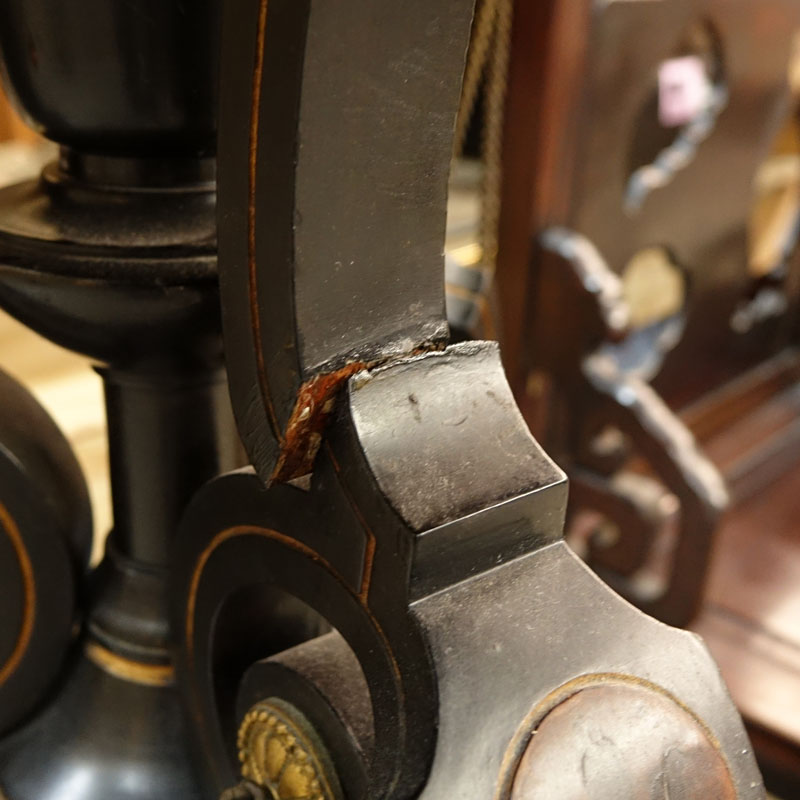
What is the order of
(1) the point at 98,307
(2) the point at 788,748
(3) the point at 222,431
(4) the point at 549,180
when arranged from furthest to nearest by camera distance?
(4) the point at 549,180, (2) the point at 788,748, (3) the point at 222,431, (1) the point at 98,307

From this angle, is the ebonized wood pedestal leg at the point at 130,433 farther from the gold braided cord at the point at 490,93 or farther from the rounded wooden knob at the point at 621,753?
the gold braided cord at the point at 490,93

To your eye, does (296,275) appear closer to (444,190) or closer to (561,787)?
(444,190)

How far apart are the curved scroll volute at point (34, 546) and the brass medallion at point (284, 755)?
18 centimetres

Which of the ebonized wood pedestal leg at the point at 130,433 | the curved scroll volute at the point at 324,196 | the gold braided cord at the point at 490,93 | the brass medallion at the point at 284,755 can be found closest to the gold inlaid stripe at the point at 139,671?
the ebonized wood pedestal leg at the point at 130,433

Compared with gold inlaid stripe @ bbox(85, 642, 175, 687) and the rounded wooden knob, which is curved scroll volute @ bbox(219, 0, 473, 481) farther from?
gold inlaid stripe @ bbox(85, 642, 175, 687)

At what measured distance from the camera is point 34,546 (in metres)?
0.55

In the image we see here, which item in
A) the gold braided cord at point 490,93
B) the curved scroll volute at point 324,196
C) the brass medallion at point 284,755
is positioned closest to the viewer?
the curved scroll volute at point 324,196

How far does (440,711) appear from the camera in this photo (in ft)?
1.12

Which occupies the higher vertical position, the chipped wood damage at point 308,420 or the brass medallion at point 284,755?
the chipped wood damage at point 308,420

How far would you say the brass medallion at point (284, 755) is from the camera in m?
0.43

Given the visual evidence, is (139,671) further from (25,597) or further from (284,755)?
(284,755)

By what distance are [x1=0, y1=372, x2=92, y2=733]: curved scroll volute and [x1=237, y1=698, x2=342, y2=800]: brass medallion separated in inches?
7.1

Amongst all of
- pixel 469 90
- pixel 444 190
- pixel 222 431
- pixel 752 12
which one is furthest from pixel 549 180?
pixel 444 190

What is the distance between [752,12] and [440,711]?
1.30 metres
